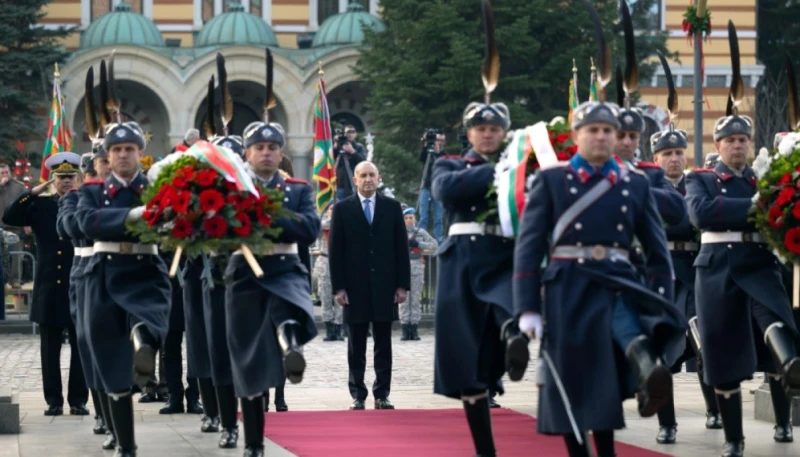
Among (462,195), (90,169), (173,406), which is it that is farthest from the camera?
(173,406)

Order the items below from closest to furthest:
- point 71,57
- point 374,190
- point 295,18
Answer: point 374,190 < point 71,57 < point 295,18

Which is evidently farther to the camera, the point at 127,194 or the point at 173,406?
the point at 173,406

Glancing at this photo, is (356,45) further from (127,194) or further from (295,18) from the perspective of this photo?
(127,194)

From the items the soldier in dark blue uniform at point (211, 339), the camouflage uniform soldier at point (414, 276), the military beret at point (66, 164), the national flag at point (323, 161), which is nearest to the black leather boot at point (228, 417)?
the soldier in dark blue uniform at point (211, 339)

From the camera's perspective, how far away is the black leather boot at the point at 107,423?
1212 centimetres

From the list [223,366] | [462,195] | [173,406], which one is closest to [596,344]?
[462,195]

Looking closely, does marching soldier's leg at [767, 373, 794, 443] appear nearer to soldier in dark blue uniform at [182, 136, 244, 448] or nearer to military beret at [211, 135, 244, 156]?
soldier in dark blue uniform at [182, 136, 244, 448]

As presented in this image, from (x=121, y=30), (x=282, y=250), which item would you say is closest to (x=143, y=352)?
(x=282, y=250)

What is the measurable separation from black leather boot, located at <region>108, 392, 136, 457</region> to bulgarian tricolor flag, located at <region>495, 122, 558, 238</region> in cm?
262

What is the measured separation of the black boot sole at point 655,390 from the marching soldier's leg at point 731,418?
2.66 metres

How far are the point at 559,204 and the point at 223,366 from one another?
3.49 metres

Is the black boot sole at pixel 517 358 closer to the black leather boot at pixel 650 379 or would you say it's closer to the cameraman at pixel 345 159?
the black leather boot at pixel 650 379

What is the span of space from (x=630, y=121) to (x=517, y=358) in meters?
2.66

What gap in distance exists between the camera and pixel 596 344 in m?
9.56
